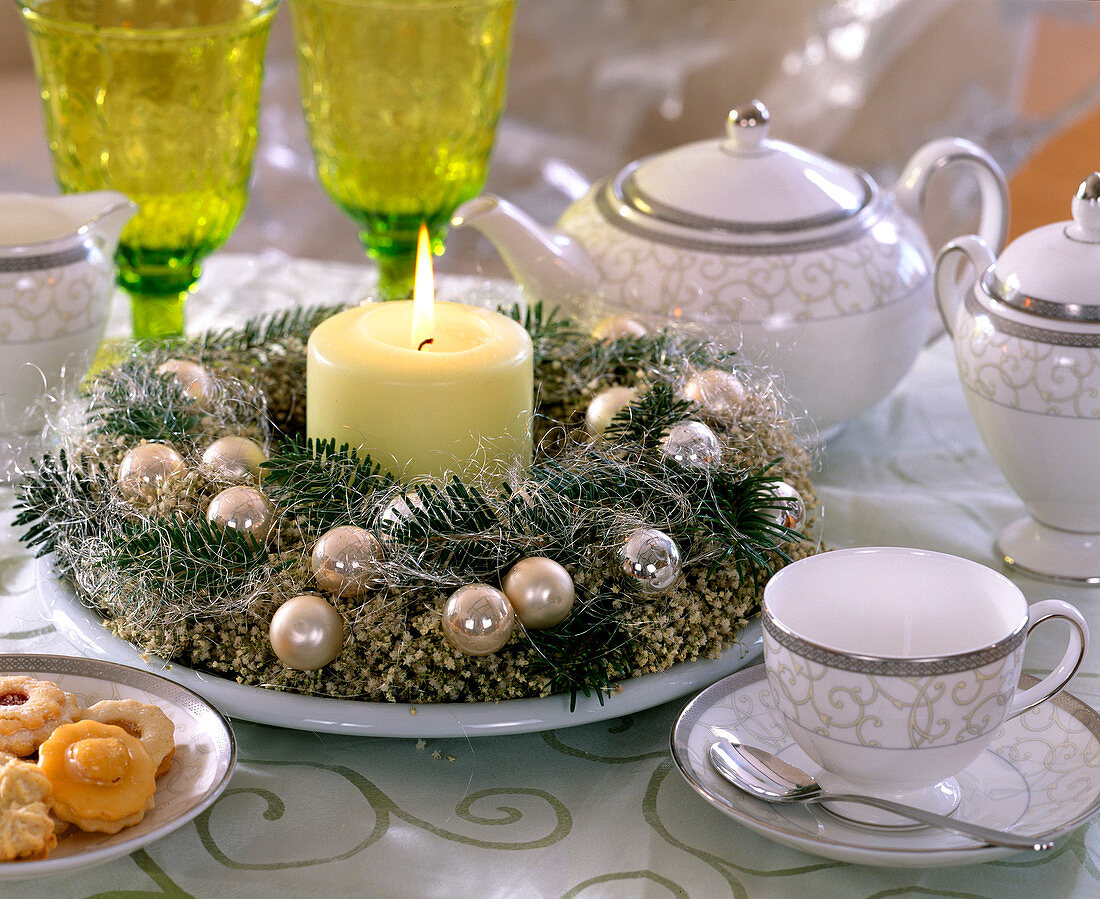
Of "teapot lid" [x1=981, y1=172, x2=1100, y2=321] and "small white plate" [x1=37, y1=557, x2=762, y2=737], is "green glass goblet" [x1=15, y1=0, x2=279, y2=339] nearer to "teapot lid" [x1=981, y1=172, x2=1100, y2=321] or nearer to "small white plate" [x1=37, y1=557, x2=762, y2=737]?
"small white plate" [x1=37, y1=557, x2=762, y2=737]

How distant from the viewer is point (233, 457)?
1.81 ft

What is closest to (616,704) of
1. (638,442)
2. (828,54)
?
(638,442)

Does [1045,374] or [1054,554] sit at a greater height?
[1045,374]

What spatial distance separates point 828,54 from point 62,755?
1.51 m

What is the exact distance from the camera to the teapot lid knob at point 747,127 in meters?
0.72

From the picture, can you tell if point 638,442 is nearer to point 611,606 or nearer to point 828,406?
point 611,606

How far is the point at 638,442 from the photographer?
56cm

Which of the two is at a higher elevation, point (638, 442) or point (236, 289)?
point (638, 442)

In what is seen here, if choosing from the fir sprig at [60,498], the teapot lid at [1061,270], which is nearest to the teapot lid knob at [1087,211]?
the teapot lid at [1061,270]

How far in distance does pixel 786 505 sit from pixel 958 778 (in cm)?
14

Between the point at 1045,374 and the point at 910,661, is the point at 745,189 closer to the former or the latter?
the point at 1045,374

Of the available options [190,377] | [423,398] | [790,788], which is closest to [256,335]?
[190,377]

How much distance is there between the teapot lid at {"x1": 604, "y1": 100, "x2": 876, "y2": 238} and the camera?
703 mm

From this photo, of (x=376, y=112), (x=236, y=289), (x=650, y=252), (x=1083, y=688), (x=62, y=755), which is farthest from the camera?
(x=236, y=289)
